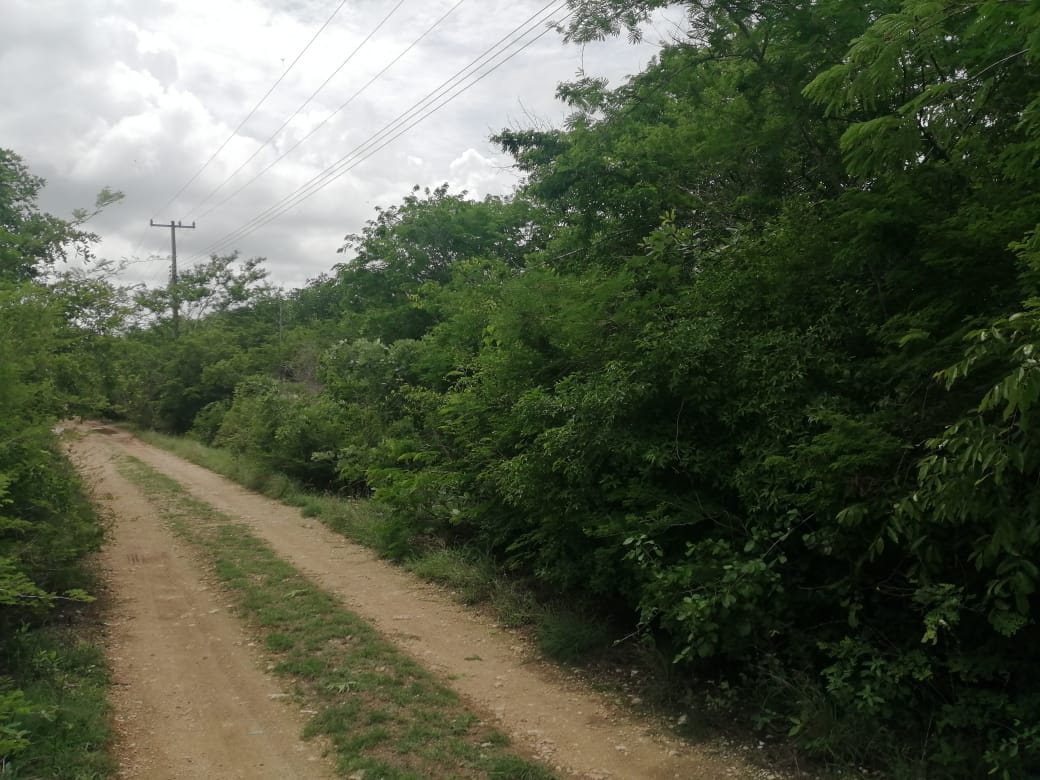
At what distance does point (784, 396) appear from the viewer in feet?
17.8

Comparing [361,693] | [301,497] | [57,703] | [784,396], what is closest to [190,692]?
[57,703]

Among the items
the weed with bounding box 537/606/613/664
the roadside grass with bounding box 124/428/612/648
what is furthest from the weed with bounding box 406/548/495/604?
the weed with bounding box 537/606/613/664

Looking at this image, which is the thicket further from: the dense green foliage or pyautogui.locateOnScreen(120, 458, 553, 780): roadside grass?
the dense green foliage

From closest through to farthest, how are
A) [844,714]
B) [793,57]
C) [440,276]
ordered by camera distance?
[844,714] → [793,57] → [440,276]

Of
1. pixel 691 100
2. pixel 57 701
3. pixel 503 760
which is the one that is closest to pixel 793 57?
pixel 691 100

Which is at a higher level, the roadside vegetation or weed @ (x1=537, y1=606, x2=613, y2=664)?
the roadside vegetation

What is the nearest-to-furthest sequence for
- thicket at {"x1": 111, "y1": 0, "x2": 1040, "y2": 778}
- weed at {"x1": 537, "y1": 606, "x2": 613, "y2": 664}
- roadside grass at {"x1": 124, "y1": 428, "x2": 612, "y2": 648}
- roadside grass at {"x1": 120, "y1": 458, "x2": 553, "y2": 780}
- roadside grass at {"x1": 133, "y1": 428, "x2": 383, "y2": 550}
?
thicket at {"x1": 111, "y1": 0, "x2": 1040, "y2": 778}
roadside grass at {"x1": 120, "y1": 458, "x2": 553, "y2": 780}
weed at {"x1": 537, "y1": 606, "x2": 613, "y2": 664}
roadside grass at {"x1": 124, "y1": 428, "x2": 612, "y2": 648}
roadside grass at {"x1": 133, "y1": 428, "x2": 383, "y2": 550}

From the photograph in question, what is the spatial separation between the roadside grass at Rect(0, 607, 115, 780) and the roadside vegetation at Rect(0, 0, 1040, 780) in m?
0.43

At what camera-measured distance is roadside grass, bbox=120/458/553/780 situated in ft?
15.4

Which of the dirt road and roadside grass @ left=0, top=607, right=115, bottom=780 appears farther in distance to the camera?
the dirt road

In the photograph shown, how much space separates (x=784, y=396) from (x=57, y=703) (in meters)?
5.45

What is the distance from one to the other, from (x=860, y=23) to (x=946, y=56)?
112 centimetres

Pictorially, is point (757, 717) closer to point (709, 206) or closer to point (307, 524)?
point (709, 206)

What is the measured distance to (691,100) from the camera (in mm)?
9586
